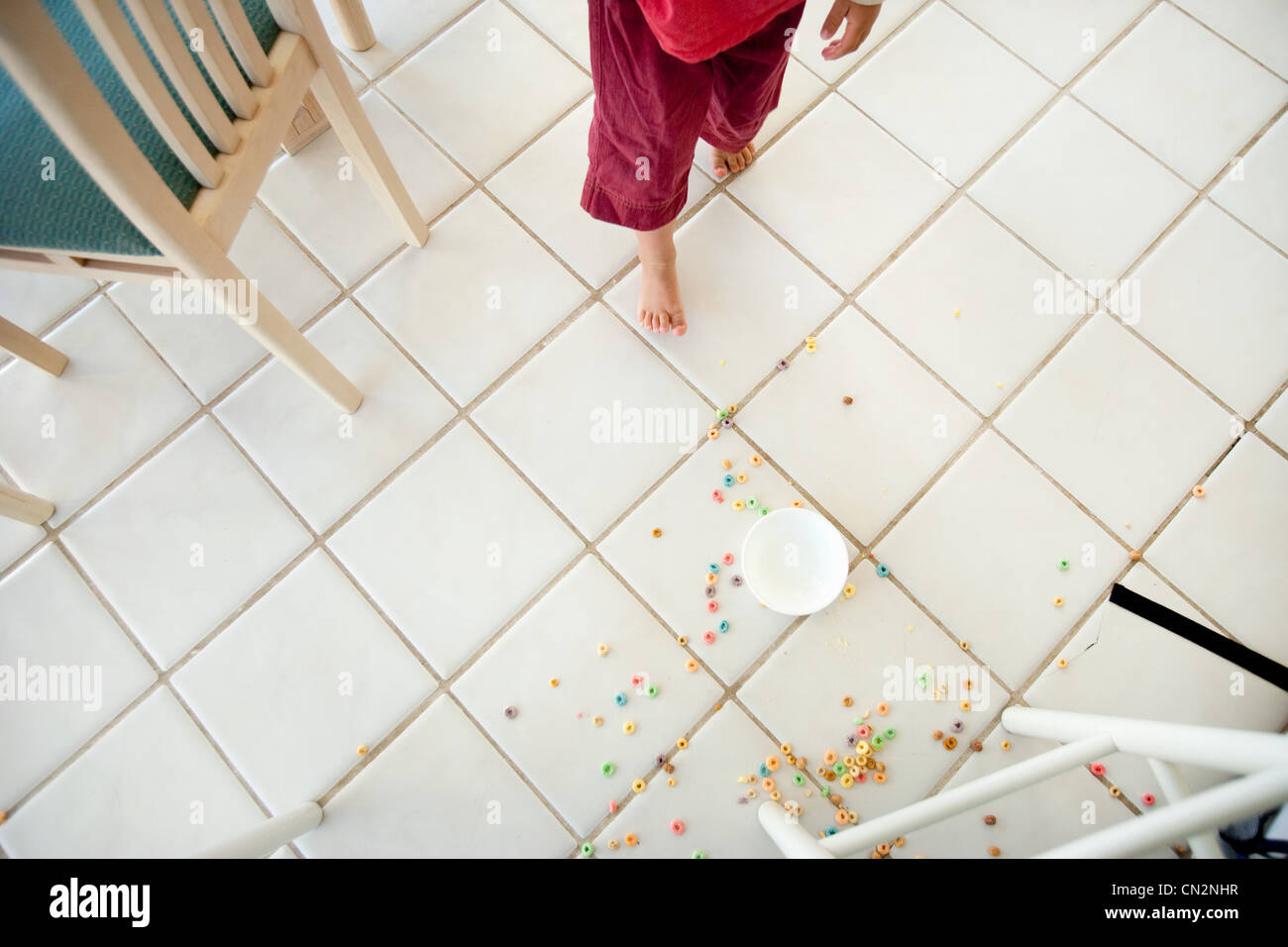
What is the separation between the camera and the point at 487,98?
55.7 inches

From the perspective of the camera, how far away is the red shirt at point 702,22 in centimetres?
77

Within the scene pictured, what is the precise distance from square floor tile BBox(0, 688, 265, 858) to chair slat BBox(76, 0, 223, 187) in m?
0.75

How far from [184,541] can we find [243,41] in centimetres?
72

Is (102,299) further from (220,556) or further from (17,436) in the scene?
(220,556)

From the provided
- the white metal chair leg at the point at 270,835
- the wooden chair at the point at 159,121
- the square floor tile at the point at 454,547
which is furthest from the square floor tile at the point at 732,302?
the white metal chair leg at the point at 270,835

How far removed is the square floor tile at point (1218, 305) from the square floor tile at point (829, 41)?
24.5 inches

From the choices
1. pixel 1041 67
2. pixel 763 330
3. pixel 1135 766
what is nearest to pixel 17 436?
pixel 763 330

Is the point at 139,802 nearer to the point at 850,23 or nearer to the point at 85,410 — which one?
the point at 85,410

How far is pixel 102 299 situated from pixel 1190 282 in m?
1.81

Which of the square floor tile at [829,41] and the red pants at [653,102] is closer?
the red pants at [653,102]

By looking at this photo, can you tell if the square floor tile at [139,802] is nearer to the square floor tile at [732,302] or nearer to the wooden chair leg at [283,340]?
the wooden chair leg at [283,340]

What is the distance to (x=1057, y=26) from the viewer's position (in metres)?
1.49

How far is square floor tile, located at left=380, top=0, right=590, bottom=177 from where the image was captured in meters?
1.39

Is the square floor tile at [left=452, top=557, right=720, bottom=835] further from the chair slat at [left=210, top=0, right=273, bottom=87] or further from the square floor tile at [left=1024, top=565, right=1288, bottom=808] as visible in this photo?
the chair slat at [left=210, top=0, right=273, bottom=87]
